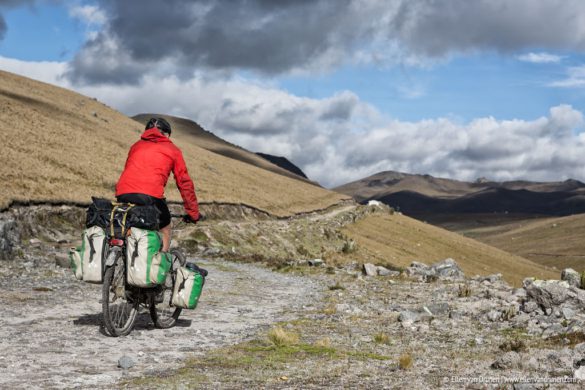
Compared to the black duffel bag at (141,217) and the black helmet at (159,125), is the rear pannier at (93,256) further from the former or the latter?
the black helmet at (159,125)

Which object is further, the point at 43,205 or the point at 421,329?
the point at 43,205

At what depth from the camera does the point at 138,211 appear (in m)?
9.82

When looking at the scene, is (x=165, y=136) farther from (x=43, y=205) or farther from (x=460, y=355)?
(x=43, y=205)

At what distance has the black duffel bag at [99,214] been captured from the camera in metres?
→ 9.91

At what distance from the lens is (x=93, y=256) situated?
9.62 meters

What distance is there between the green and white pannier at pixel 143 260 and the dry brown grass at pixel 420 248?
5108cm

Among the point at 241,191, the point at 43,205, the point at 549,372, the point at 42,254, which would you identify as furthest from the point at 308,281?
the point at 241,191

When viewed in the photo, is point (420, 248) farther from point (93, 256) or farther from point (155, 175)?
point (93, 256)

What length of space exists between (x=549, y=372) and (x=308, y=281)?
15.7 meters

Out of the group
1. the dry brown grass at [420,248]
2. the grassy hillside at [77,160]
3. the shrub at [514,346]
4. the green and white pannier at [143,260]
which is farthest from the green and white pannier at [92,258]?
the dry brown grass at [420,248]

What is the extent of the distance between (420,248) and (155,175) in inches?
2811

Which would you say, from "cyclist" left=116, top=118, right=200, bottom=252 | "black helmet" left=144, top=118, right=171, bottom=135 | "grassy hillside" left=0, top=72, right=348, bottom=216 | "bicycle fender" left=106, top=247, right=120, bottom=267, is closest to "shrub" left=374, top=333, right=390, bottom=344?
"cyclist" left=116, top=118, right=200, bottom=252

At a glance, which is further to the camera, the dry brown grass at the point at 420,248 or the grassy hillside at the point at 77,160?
the dry brown grass at the point at 420,248

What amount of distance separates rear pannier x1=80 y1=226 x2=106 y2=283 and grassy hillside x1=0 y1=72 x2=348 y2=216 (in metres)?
24.0
